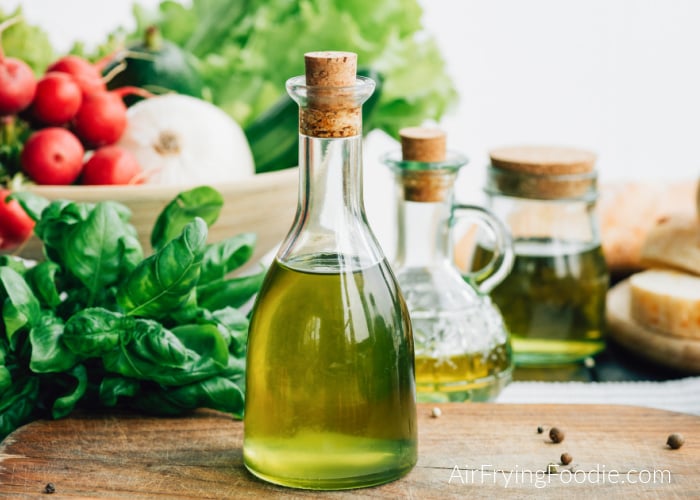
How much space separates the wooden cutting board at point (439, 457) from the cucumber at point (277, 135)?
1.89ft

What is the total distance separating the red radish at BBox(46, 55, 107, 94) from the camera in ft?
4.23

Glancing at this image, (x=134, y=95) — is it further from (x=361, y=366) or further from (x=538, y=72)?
(x=538, y=72)

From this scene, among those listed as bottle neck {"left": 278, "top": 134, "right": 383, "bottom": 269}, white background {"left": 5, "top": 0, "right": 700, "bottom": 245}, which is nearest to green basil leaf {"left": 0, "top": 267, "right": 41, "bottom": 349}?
bottle neck {"left": 278, "top": 134, "right": 383, "bottom": 269}

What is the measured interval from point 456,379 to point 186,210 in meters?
0.32

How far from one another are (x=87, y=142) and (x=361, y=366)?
69 cm

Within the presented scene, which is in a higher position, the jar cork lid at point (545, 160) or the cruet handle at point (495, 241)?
the jar cork lid at point (545, 160)

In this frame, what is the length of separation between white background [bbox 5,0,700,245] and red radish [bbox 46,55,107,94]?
0.92 metres

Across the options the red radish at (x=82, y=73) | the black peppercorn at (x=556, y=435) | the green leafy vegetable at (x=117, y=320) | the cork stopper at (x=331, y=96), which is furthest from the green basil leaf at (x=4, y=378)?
the red radish at (x=82, y=73)

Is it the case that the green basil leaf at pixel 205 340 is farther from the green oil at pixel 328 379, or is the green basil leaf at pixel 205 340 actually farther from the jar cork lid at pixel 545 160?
the jar cork lid at pixel 545 160

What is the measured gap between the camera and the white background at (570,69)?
2.26 metres

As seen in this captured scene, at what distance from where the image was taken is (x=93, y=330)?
801 mm

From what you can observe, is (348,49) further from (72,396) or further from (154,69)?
(72,396)

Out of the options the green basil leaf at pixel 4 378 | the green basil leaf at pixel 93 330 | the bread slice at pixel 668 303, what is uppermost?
the green basil leaf at pixel 93 330

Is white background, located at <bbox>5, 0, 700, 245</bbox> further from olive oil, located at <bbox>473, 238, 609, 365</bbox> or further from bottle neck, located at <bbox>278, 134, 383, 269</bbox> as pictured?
bottle neck, located at <bbox>278, 134, 383, 269</bbox>
